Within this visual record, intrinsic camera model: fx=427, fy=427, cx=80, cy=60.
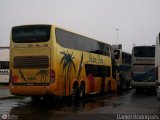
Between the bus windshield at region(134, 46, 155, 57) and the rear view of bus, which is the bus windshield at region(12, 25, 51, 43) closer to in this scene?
the rear view of bus

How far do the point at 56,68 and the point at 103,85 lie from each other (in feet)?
28.9

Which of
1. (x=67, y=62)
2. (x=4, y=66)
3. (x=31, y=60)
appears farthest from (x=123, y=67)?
(x=31, y=60)

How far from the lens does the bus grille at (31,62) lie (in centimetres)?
1945

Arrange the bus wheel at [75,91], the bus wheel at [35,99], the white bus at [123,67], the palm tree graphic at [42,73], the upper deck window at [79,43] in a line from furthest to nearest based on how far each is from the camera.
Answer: the white bus at [123,67], the bus wheel at [35,99], the bus wheel at [75,91], the upper deck window at [79,43], the palm tree graphic at [42,73]

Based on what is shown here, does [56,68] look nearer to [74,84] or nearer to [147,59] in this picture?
[74,84]

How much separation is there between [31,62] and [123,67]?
57.2 ft

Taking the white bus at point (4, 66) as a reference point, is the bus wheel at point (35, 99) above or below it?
below

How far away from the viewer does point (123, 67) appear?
3603cm

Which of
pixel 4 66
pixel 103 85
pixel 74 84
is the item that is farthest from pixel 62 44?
pixel 4 66

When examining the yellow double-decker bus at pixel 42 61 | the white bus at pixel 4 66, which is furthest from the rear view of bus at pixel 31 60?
the white bus at pixel 4 66

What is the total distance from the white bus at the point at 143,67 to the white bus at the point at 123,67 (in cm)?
235

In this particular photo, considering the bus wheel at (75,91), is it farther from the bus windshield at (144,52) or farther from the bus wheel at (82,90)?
the bus windshield at (144,52)

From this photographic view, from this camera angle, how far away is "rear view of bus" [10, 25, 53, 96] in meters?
19.4

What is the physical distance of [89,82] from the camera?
24.4 m
